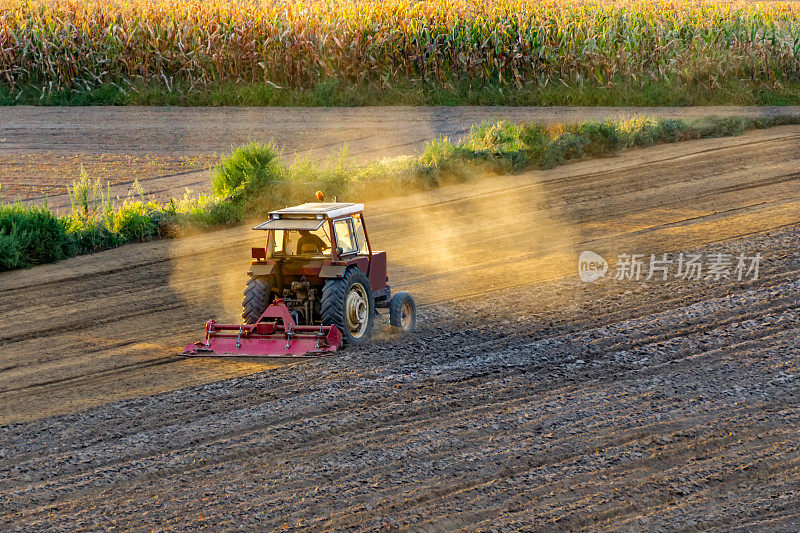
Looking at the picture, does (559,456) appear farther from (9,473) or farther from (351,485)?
(9,473)

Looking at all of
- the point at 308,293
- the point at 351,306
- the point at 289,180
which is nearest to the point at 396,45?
the point at 289,180

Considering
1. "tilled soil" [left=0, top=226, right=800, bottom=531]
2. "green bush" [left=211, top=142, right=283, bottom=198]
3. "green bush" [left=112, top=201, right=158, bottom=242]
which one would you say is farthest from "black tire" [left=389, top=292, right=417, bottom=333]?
"green bush" [left=211, top=142, right=283, bottom=198]

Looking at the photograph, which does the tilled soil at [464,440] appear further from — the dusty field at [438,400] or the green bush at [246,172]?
the green bush at [246,172]

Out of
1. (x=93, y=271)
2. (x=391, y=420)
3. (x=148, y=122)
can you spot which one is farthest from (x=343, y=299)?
(x=148, y=122)

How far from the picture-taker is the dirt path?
22.2 meters

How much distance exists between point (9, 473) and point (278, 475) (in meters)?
2.14

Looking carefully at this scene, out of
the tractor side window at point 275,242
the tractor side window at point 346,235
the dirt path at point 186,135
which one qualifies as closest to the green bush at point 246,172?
the dirt path at point 186,135

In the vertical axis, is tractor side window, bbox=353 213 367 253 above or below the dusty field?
above

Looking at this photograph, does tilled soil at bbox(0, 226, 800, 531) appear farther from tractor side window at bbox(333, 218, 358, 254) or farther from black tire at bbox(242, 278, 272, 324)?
tractor side window at bbox(333, 218, 358, 254)

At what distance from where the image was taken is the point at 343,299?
11.2 m

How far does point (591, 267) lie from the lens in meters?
15.1

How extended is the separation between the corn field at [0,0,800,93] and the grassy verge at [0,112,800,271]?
15.2ft

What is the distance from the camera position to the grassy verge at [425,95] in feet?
93.4

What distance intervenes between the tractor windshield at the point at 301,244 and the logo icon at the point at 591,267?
4.17 m
